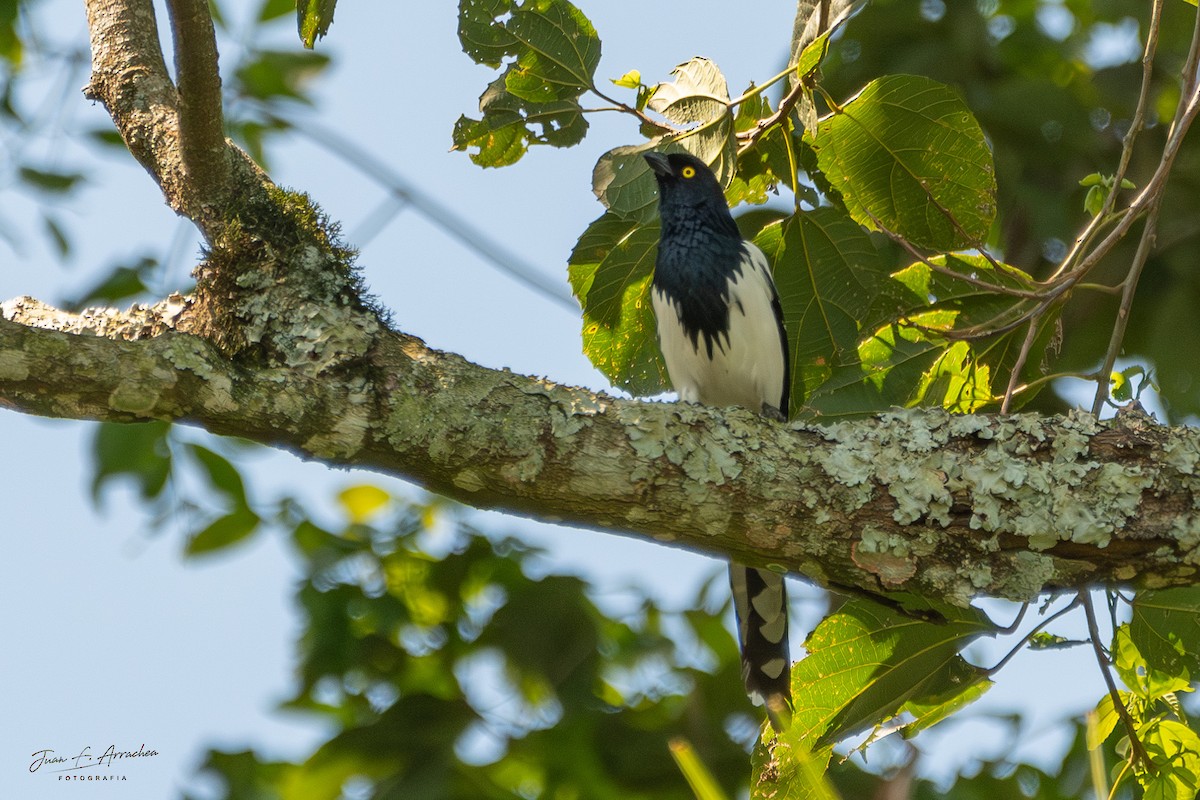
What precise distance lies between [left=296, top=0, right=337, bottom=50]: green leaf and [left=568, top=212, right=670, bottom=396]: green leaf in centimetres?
108

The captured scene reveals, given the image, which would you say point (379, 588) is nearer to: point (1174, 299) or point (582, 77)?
point (582, 77)

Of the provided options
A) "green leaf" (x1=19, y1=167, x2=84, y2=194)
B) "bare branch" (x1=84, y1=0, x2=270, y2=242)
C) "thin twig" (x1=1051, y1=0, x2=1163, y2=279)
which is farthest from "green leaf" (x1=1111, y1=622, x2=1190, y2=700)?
"green leaf" (x1=19, y1=167, x2=84, y2=194)

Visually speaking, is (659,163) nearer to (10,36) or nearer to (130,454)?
(130,454)

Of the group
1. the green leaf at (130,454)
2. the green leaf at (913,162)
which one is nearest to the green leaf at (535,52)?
the green leaf at (913,162)

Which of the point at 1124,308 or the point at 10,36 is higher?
the point at 10,36

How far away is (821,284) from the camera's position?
11.8ft

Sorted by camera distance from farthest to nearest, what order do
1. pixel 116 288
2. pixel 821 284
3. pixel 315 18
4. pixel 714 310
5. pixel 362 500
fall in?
pixel 362 500 < pixel 714 310 < pixel 116 288 < pixel 821 284 < pixel 315 18

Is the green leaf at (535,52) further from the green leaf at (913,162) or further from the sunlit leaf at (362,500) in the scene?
the sunlit leaf at (362,500)

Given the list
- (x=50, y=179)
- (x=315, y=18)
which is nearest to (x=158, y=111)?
(x=315, y=18)

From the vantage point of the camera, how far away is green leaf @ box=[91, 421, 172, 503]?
3902 millimetres

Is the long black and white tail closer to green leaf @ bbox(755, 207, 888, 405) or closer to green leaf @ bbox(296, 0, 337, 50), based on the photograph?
green leaf @ bbox(755, 207, 888, 405)

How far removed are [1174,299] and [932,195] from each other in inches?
77.8

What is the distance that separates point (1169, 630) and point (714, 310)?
1944 mm

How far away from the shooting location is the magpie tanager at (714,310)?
4.21m
